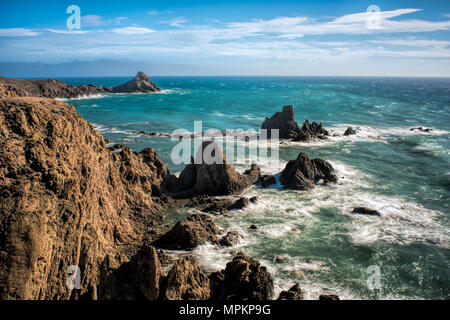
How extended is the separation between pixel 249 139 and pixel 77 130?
114 feet

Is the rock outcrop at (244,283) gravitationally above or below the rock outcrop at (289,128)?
below

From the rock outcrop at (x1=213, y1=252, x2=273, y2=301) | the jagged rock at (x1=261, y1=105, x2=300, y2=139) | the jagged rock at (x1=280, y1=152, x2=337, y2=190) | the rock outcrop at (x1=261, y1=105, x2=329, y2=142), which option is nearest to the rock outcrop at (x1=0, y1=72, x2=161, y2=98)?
the jagged rock at (x1=261, y1=105, x2=300, y2=139)

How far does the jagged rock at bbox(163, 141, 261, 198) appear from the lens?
76.4 ft

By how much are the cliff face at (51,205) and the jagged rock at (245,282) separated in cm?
448

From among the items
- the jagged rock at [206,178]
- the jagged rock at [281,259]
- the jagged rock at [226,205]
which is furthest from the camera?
the jagged rock at [206,178]

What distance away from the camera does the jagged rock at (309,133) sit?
44.8 m

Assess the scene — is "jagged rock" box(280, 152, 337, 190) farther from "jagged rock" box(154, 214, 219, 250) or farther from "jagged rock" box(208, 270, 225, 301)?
"jagged rock" box(208, 270, 225, 301)

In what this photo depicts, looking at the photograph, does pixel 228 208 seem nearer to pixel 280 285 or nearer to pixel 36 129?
pixel 280 285

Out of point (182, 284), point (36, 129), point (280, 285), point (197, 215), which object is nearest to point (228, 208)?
point (197, 215)

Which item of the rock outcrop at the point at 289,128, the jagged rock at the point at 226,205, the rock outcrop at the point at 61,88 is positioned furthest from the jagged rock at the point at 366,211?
the rock outcrop at the point at 61,88

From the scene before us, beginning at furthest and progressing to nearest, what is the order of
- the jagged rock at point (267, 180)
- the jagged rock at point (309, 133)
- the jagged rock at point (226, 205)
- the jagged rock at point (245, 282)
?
1. the jagged rock at point (309, 133)
2. the jagged rock at point (267, 180)
3. the jagged rock at point (226, 205)
4. the jagged rock at point (245, 282)

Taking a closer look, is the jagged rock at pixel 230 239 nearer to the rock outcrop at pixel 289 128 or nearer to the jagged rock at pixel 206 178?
the jagged rock at pixel 206 178

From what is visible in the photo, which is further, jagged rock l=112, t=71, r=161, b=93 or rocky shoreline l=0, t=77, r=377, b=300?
jagged rock l=112, t=71, r=161, b=93

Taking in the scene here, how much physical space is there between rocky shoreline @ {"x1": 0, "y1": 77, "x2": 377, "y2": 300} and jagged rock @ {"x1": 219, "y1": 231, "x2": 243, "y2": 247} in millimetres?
54
